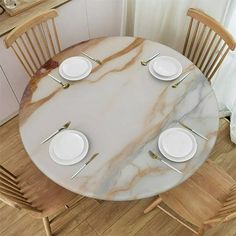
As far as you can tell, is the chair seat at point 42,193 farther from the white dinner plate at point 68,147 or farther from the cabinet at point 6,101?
the cabinet at point 6,101

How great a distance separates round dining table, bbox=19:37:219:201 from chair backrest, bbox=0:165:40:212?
0.18 m

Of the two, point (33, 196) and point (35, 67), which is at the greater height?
point (35, 67)

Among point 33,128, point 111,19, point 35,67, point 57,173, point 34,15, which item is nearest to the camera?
point 57,173

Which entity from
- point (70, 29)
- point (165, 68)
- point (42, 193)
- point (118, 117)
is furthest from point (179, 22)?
point (42, 193)

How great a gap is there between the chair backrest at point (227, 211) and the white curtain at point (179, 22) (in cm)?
77

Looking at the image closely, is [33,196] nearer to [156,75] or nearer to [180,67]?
[156,75]

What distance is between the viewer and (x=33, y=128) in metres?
1.34

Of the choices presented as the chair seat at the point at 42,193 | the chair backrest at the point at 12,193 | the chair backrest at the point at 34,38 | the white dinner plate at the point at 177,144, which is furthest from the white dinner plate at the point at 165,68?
the chair backrest at the point at 12,193

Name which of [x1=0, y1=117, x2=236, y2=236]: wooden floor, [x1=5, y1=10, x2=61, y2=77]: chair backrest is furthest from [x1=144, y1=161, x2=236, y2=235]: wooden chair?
[x1=5, y1=10, x2=61, y2=77]: chair backrest

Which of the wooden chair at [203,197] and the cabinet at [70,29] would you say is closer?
the wooden chair at [203,197]

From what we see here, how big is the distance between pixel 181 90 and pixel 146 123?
274 millimetres

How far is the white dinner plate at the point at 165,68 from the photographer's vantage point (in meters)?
1.50

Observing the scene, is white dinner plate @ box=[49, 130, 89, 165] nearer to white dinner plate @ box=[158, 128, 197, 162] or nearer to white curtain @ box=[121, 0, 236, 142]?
white dinner plate @ box=[158, 128, 197, 162]

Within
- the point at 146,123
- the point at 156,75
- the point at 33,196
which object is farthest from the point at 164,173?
the point at 33,196
